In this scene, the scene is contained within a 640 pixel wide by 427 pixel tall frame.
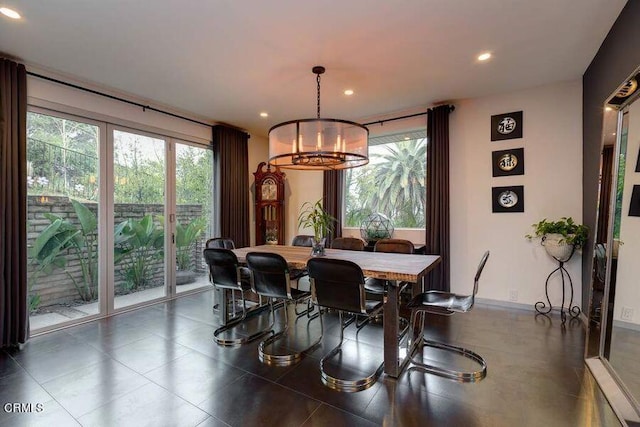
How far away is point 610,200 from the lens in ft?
8.00

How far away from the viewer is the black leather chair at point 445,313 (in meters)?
2.26

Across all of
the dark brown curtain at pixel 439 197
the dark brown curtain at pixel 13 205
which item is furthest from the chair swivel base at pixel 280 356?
the dark brown curtain at pixel 13 205

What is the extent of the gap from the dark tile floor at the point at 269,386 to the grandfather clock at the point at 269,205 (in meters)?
2.69

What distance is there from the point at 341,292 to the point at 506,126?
3.23 metres

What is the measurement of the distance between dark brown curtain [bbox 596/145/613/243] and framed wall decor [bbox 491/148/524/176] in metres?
1.25

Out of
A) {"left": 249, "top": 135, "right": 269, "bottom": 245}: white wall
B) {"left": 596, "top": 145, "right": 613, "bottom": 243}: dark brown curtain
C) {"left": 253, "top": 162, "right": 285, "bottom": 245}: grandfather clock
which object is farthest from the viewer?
{"left": 249, "top": 135, "right": 269, "bottom": 245}: white wall

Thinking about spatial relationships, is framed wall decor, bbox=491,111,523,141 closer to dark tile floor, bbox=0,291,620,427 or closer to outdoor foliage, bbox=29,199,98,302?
dark tile floor, bbox=0,291,620,427

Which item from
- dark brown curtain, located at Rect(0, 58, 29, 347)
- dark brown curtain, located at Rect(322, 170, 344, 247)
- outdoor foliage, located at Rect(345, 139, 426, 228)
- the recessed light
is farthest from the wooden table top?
the recessed light

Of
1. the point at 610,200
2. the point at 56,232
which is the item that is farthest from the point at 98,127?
the point at 610,200

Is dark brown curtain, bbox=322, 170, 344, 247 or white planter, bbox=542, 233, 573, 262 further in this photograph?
dark brown curtain, bbox=322, 170, 344, 247

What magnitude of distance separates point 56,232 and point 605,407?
5.04 metres

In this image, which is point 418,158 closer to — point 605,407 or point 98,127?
point 605,407

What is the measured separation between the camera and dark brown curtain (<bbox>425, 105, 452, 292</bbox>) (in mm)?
4133

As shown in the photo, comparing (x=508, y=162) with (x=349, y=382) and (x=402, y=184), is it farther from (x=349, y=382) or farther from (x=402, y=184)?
(x=349, y=382)
